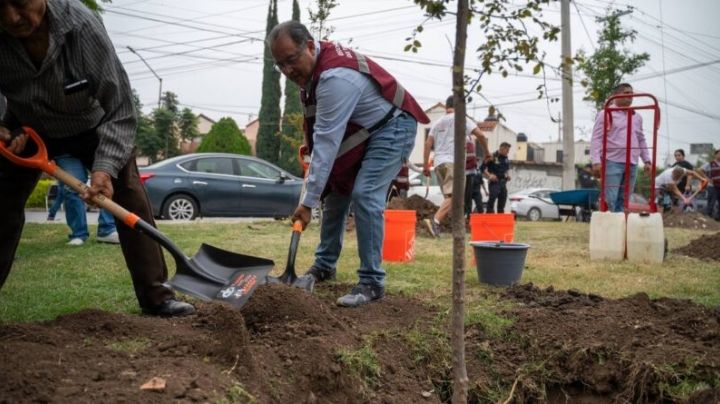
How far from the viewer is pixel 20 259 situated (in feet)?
18.3

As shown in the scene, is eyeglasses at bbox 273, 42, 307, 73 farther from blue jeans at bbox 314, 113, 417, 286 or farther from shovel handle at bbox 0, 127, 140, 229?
shovel handle at bbox 0, 127, 140, 229

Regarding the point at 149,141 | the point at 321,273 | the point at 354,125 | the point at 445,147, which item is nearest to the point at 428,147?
the point at 445,147

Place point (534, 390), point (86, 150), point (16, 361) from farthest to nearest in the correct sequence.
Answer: point (86, 150)
point (534, 390)
point (16, 361)

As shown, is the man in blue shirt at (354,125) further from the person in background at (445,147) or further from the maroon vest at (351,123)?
the person in background at (445,147)

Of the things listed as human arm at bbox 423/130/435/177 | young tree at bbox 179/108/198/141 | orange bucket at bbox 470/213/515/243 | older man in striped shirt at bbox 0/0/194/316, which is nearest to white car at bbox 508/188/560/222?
human arm at bbox 423/130/435/177

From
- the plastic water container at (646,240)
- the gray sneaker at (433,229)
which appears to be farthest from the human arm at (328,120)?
the gray sneaker at (433,229)

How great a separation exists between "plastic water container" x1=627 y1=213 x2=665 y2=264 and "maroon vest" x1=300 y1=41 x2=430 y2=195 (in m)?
3.41

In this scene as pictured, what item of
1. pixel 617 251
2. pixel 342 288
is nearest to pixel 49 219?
pixel 342 288

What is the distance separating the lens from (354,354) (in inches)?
113

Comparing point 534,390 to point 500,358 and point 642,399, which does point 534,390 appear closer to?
point 500,358

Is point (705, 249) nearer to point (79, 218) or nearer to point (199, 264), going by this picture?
point (199, 264)

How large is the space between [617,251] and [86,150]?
5.27m

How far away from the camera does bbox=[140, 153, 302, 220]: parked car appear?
1145 cm

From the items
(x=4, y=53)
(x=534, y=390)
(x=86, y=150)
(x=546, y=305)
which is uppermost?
(x=4, y=53)
